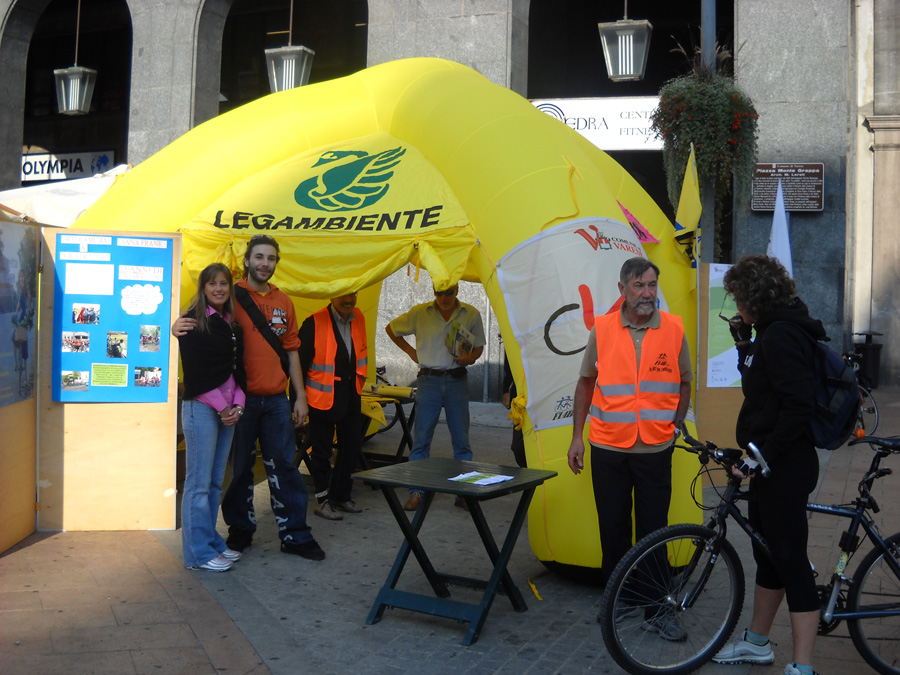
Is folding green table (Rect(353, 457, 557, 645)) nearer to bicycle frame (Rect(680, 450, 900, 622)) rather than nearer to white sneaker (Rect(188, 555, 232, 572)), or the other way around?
bicycle frame (Rect(680, 450, 900, 622))

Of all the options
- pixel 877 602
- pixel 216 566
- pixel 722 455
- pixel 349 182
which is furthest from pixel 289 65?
pixel 877 602

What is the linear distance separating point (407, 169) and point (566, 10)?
41.9ft

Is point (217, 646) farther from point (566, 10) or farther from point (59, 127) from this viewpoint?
point (59, 127)

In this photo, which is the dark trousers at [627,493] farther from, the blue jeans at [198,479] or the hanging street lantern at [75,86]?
the hanging street lantern at [75,86]

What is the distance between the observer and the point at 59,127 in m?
20.1

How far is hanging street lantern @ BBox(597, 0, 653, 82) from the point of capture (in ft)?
35.0

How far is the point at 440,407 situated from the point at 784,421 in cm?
360

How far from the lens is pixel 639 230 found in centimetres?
611

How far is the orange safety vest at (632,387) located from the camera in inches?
178

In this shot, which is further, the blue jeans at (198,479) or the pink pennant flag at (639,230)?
the pink pennant flag at (639,230)

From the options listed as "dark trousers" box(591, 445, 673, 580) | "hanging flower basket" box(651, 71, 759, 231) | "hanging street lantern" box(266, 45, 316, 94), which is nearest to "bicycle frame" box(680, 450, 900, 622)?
"dark trousers" box(591, 445, 673, 580)

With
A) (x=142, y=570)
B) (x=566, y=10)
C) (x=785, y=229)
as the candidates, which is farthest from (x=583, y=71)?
(x=142, y=570)

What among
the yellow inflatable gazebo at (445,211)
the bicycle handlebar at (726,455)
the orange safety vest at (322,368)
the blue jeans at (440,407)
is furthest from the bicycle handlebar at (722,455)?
the orange safety vest at (322,368)

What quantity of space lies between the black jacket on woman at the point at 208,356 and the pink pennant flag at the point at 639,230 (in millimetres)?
2676
